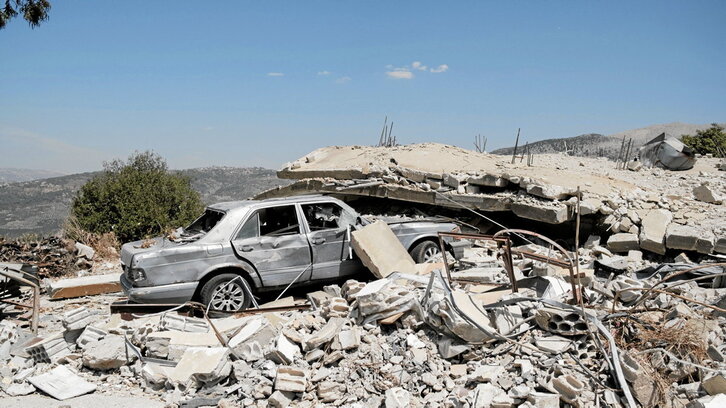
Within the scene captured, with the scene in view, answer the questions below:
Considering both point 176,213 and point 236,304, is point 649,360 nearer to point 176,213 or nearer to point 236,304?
point 236,304

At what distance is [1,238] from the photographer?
12.9 meters

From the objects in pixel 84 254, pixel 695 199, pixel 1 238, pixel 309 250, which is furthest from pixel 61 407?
pixel 695 199

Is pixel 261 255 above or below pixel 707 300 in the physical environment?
above

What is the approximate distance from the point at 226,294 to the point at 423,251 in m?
3.22

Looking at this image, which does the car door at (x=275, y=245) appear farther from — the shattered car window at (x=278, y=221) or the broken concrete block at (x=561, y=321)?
Answer: the broken concrete block at (x=561, y=321)

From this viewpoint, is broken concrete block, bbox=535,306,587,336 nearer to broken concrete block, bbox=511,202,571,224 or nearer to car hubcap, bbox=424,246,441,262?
car hubcap, bbox=424,246,441,262

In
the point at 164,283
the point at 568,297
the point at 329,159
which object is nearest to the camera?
the point at 568,297

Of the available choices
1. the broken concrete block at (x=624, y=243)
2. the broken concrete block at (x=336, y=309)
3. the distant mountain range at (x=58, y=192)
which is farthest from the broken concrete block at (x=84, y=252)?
the distant mountain range at (x=58, y=192)

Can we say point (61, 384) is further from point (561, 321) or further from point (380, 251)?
point (561, 321)

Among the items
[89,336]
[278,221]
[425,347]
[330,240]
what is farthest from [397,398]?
[89,336]

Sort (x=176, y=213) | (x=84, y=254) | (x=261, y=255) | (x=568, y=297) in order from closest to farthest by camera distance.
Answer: (x=568, y=297), (x=261, y=255), (x=84, y=254), (x=176, y=213)

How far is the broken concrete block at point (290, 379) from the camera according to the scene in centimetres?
482

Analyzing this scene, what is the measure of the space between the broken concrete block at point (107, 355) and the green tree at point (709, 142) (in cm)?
3062

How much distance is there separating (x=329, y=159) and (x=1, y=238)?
29.0 ft
